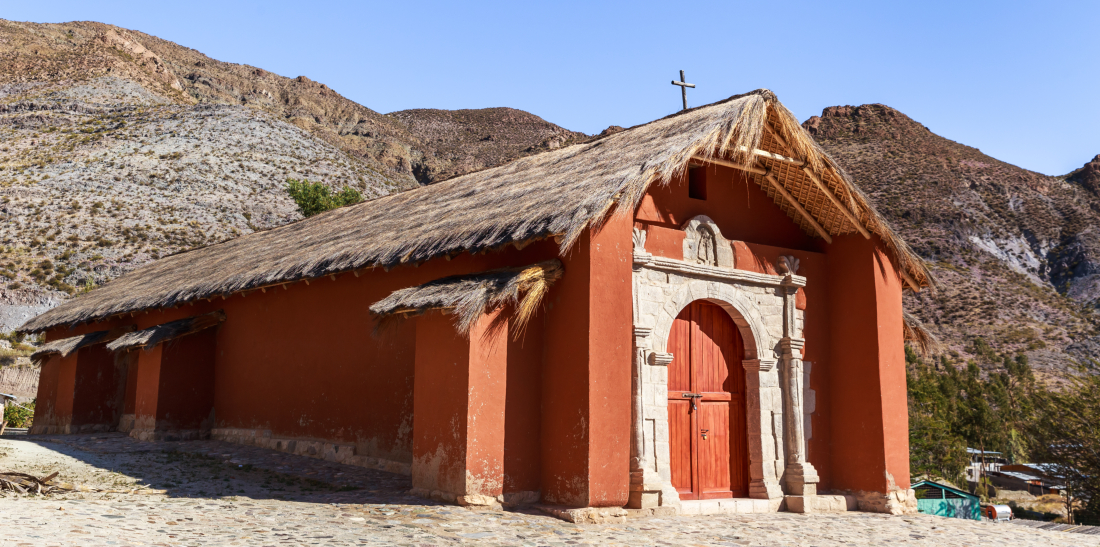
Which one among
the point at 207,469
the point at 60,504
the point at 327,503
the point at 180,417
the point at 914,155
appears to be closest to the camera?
the point at 60,504

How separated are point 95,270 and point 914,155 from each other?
4388 cm

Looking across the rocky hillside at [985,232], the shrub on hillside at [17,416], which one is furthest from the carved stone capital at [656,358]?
the rocky hillside at [985,232]

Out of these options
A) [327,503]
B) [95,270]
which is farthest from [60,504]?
[95,270]

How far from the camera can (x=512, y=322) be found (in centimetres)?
803

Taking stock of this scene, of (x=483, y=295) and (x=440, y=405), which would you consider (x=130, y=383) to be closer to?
(x=440, y=405)

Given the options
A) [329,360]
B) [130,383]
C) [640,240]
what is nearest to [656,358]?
[640,240]

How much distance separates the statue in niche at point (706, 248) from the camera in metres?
9.19

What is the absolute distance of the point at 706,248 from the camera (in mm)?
9266

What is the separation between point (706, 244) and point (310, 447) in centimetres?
622

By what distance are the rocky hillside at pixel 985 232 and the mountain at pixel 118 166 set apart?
18693 mm

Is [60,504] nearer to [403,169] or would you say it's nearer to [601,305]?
[601,305]

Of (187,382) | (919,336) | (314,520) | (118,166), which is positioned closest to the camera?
(314,520)

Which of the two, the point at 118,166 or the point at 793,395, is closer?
the point at 793,395

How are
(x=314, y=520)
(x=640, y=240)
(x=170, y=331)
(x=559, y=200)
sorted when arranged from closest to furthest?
(x=314, y=520), (x=559, y=200), (x=640, y=240), (x=170, y=331)
